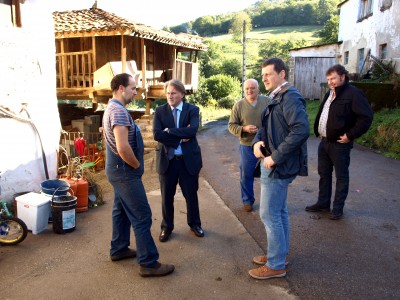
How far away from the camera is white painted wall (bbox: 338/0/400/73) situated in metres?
14.0

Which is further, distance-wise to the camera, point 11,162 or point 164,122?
point 11,162

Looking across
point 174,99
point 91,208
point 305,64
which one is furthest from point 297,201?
point 305,64

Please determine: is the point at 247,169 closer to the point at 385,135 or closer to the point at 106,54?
the point at 385,135

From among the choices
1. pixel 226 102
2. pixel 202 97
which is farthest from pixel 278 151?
pixel 202 97

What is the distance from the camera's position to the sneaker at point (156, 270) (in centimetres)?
336

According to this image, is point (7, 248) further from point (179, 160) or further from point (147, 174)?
point (147, 174)

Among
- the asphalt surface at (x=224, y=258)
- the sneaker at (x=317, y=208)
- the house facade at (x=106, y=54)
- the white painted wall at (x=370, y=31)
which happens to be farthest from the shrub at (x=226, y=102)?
the sneaker at (x=317, y=208)

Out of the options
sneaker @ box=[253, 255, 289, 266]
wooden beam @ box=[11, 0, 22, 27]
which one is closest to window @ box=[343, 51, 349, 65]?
wooden beam @ box=[11, 0, 22, 27]

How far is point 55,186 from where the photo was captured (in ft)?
16.9

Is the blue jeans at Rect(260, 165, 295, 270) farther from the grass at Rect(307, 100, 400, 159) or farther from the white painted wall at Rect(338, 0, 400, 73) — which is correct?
the white painted wall at Rect(338, 0, 400, 73)

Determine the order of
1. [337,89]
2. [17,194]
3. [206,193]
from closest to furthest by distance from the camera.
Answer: [337,89] < [17,194] < [206,193]

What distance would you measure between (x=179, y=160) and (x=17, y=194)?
2.66m

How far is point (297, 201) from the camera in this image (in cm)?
554

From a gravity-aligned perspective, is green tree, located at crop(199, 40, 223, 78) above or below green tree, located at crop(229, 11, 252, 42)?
below
